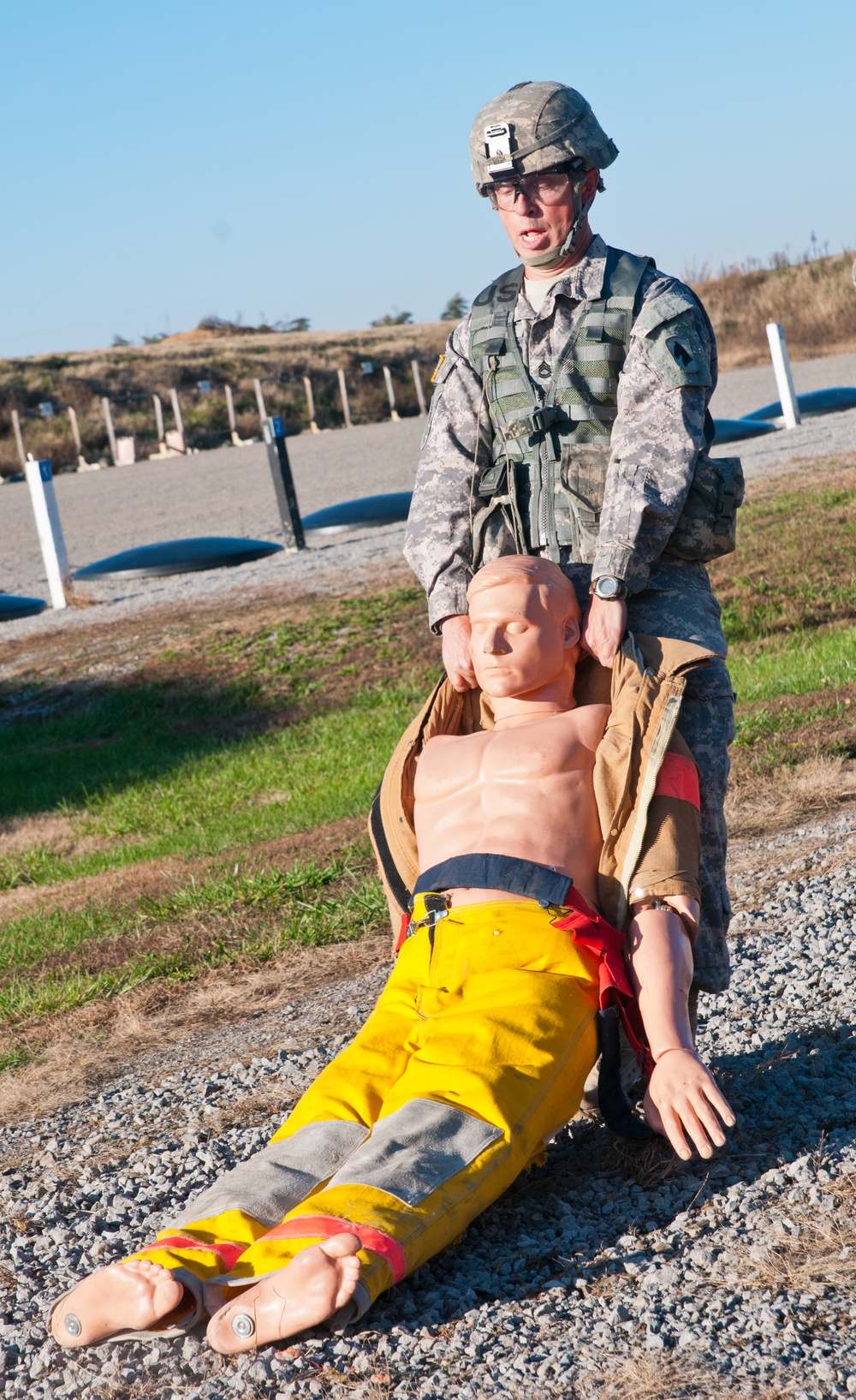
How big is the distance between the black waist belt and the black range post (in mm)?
11325

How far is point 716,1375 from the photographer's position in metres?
2.26

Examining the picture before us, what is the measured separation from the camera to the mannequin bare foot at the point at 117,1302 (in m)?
2.40

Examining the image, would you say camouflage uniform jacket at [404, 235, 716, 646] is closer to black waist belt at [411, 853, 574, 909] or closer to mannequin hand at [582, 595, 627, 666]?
mannequin hand at [582, 595, 627, 666]

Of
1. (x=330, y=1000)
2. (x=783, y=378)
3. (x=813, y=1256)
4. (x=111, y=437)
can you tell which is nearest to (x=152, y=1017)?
(x=330, y=1000)

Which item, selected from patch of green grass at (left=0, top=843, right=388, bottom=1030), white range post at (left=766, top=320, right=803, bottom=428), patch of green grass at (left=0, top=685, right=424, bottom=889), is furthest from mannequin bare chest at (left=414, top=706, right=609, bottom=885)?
white range post at (left=766, top=320, right=803, bottom=428)

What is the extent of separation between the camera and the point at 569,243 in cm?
348

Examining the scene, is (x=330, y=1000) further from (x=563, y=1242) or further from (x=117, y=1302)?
(x=117, y=1302)

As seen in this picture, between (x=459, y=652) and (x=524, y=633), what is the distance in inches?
9.8

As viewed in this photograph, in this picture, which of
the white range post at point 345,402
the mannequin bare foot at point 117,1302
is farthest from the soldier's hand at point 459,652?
the white range post at point 345,402

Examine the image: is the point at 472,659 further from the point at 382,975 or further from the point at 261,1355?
the point at 382,975

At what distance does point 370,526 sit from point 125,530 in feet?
23.8

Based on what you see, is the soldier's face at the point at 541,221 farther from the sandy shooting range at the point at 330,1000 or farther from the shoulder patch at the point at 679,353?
the sandy shooting range at the point at 330,1000

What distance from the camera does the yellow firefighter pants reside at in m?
2.52

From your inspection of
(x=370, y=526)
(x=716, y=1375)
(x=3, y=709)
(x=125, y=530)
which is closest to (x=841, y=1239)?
(x=716, y=1375)
